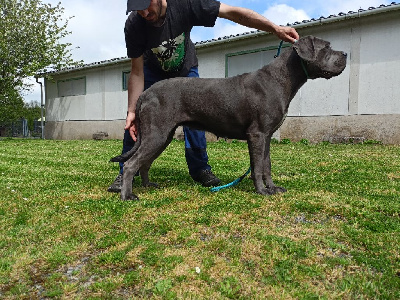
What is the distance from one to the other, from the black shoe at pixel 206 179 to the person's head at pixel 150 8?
77.4 inches

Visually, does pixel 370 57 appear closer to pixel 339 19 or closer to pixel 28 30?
pixel 339 19

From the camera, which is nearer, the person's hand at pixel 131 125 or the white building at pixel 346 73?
the person's hand at pixel 131 125

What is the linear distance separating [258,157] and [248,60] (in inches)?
415

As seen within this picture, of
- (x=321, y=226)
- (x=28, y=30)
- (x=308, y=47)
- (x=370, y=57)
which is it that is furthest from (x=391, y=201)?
(x=28, y=30)

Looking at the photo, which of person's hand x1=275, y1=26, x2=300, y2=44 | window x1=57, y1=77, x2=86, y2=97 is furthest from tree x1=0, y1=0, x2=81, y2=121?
person's hand x1=275, y1=26, x2=300, y2=44

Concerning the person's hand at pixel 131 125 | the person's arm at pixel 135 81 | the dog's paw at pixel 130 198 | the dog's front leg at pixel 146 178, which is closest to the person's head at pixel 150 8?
the person's arm at pixel 135 81

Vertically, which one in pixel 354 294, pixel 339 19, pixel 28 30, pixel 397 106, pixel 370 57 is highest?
pixel 28 30

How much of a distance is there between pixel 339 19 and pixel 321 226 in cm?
1013

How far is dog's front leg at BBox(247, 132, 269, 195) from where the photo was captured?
3.83 m

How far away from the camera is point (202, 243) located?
2525mm

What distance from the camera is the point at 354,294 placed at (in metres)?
1.90

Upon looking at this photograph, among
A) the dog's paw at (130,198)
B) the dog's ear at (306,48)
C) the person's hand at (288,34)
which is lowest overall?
the dog's paw at (130,198)

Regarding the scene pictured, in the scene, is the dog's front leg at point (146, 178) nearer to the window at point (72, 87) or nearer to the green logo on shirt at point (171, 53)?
the green logo on shirt at point (171, 53)

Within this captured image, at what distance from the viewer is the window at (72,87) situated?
68.4 ft
